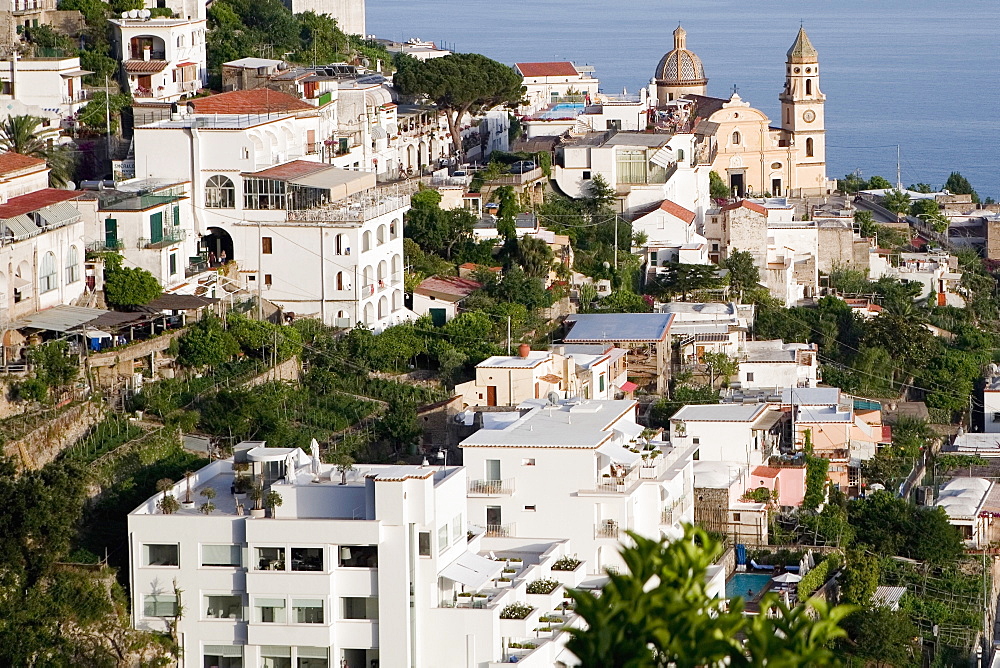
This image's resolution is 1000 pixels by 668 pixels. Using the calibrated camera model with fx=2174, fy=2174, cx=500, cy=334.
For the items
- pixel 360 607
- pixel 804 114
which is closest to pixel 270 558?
pixel 360 607

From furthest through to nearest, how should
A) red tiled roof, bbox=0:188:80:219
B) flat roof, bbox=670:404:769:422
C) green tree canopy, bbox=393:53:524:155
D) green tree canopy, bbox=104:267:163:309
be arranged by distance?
green tree canopy, bbox=393:53:524:155
flat roof, bbox=670:404:769:422
green tree canopy, bbox=104:267:163:309
red tiled roof, bbox=0:188:80:219

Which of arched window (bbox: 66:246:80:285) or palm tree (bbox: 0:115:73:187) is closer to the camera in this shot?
arched window (bbox: 66:246:80:285)

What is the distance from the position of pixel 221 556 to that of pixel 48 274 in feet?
26.3

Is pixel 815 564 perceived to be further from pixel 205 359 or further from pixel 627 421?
pixel 205 359

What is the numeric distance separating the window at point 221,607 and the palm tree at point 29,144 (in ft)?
45.1

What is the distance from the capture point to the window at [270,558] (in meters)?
20.8

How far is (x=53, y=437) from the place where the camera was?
2441cm

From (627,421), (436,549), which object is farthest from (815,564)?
(436,549)

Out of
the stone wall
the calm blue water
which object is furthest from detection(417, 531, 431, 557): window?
the calm blue water

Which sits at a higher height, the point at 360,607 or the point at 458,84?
the point at 458,84

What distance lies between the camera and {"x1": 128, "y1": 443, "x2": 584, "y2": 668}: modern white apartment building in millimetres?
20547

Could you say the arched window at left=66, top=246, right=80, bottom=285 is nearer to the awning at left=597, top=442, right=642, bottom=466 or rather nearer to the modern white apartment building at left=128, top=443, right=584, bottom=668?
the modern white apartment building at left=128, top=443, right=584, bottom=668

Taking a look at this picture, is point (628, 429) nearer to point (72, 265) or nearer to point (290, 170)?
point (72, 265)

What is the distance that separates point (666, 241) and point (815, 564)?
16.0m
